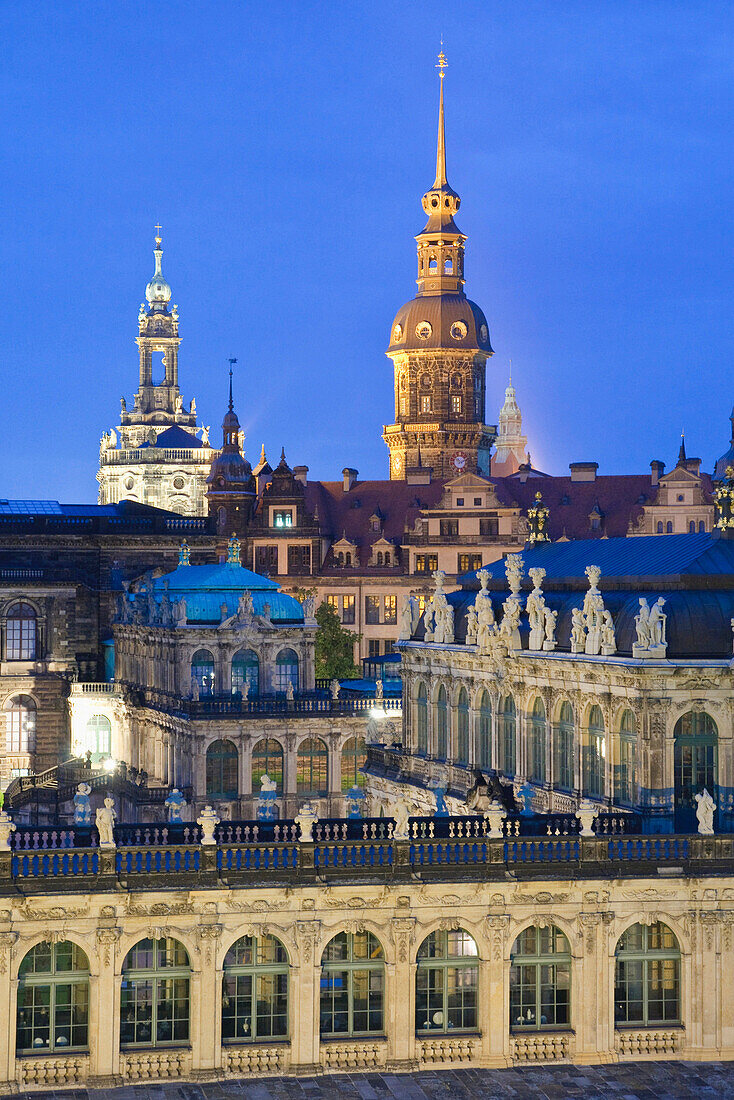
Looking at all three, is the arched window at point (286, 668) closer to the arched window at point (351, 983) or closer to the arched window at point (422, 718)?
the arched window at point (422, 718)

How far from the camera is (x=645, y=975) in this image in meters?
47.0

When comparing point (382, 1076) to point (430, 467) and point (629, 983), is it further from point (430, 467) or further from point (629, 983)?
point (430, 467)

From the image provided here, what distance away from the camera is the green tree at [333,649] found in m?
118

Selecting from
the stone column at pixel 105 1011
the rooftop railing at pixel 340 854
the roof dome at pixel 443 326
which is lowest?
the stone column at pixel 105 1011

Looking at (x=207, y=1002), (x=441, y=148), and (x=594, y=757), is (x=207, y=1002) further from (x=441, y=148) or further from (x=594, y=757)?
(x=441, y=148)

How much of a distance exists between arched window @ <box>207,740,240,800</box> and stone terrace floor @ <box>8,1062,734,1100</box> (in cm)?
4243

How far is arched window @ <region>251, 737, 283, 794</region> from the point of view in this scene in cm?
8794

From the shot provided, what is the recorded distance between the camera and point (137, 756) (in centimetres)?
9825

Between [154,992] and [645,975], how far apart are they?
11659mm

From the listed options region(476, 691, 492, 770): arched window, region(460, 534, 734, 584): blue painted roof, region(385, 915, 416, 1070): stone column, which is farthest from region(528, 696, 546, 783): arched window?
region(385, 915, 416, 1070): stone column

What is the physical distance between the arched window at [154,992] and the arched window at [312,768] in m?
44.2

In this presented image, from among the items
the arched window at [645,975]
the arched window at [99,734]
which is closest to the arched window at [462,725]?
the arched window at [645,975]

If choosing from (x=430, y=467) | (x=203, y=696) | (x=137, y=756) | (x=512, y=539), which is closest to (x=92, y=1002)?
(x=203, y=696)

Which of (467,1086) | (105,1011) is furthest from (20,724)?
(467,1086)
